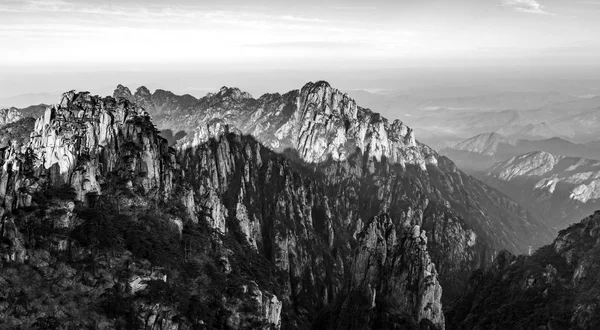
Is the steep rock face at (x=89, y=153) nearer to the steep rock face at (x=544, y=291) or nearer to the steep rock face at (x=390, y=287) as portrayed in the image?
the steep rock face at (x=390, y=287)

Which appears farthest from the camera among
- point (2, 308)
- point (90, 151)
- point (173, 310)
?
point (90, 151)

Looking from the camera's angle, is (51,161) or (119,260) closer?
(119,260)

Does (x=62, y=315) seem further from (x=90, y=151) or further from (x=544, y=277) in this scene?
(x=544, y=277)

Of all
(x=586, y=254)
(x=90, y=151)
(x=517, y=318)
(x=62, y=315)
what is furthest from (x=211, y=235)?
(x=586, y=254)

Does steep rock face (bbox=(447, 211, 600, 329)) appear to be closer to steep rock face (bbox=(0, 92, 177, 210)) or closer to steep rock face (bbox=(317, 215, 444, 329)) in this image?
steep rock face (bbox=(317, 215, 444, 329))

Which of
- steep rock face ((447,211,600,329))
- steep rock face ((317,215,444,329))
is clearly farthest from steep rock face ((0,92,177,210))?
steep rock face ((447,211,600,329))

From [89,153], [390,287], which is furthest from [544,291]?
[89,153]
